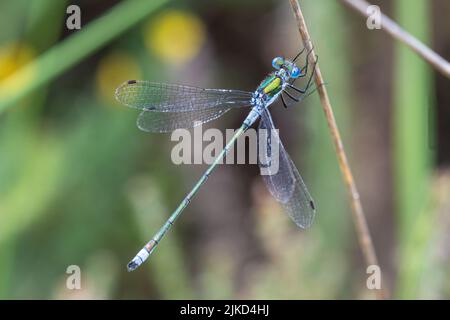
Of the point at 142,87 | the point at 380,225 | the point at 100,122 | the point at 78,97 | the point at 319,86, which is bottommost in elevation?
the point at 319,86

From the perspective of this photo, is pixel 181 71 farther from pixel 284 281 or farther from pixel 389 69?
pixel 284 281

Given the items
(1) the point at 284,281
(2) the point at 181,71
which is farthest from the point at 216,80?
(1) the point at 284,281

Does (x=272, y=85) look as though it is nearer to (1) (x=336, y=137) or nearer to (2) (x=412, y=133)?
(2) (x=412, y=133)

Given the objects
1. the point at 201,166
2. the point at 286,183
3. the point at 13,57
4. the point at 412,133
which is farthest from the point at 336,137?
the point at 13,57

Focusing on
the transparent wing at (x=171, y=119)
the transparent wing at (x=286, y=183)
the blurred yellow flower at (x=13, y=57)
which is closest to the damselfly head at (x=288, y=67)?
→ the transparent wing at (x=286, y=183)

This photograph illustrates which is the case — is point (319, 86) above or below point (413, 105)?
below

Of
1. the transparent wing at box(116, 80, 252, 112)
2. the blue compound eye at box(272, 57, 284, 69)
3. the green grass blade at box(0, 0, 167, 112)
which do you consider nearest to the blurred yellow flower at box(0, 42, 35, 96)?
the green grass blade at box(0, 0, 167, 112)

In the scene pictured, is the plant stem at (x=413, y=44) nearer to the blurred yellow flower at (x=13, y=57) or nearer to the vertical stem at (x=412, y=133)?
the vertical stem at (x=412, y=133)
